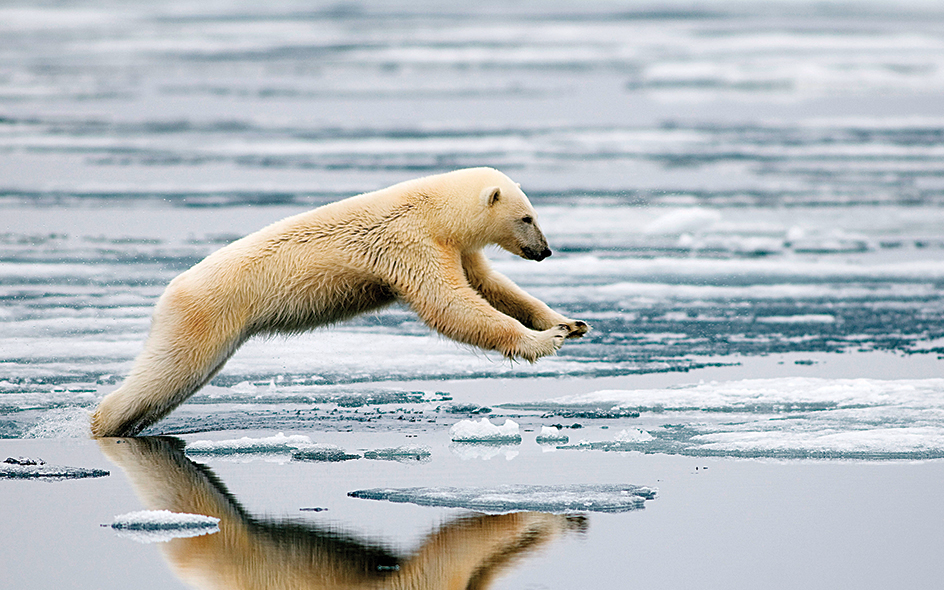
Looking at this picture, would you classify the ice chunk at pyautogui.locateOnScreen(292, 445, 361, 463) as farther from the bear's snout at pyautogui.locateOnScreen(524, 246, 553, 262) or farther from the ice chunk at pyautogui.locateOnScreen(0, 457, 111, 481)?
the bear's snout at pyautogui.locateOnScreen(524, 246, 553, 262)

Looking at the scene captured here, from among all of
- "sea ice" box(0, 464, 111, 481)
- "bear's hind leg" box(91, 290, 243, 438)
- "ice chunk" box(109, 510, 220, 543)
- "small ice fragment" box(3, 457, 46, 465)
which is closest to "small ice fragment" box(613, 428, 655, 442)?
"bear's hind leg" box(91, 290, 243, 438)

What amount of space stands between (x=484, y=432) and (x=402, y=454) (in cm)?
43

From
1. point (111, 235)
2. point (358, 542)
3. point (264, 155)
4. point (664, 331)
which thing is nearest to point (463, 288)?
point (358, 542)

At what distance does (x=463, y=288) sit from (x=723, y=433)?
1.32m

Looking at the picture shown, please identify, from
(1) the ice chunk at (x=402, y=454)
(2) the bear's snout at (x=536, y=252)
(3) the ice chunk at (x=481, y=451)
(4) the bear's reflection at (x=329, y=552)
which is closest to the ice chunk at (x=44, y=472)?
(4) the bear's reflection at (x=329, y=552)

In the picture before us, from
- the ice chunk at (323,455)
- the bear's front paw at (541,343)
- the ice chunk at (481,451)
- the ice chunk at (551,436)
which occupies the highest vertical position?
the bear's front paw at (541,343)

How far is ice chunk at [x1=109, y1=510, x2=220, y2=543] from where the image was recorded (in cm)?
380

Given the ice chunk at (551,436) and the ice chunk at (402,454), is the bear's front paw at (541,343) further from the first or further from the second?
the ice chunk at (402,454)

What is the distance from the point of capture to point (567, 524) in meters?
3.91

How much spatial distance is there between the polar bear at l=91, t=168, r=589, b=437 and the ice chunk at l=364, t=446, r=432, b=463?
53 cm

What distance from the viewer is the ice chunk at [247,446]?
4.99 meters

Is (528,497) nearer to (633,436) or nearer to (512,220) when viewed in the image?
(633,436)

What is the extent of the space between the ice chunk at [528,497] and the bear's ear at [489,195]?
144 cm

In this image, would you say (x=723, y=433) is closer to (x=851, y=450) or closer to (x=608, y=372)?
(x=851, y=450)
